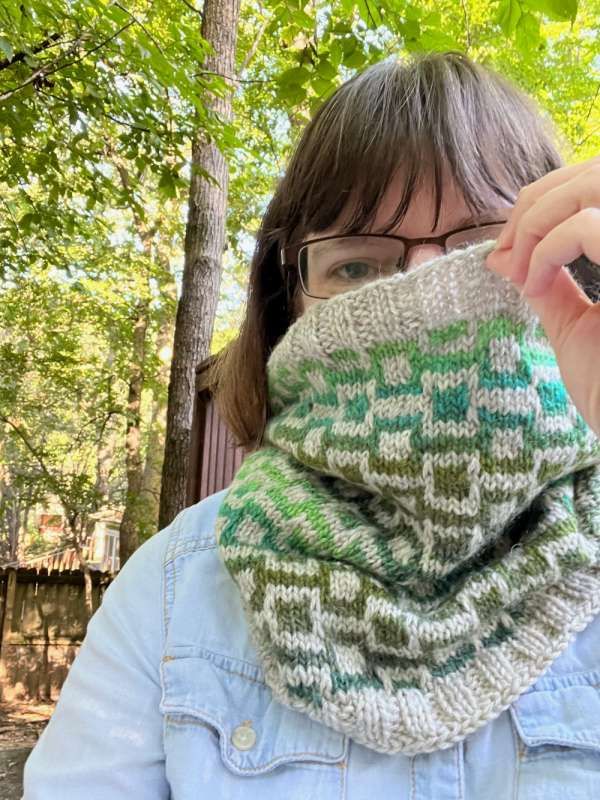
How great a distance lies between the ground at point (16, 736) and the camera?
4.05 meters

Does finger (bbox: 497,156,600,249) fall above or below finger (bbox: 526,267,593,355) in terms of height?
above

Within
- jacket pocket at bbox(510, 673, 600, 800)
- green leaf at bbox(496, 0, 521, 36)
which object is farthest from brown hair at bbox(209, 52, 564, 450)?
jacket pocket at bbox(510, 673, 600, 800)

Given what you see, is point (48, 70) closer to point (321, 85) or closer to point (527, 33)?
point (321, 85)

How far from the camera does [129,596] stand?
1001 millimetres

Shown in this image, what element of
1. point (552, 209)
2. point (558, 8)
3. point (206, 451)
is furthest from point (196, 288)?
point (552, 209)

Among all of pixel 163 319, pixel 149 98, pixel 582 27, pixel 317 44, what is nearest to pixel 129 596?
pixel 317 44

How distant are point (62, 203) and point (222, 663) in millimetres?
3613

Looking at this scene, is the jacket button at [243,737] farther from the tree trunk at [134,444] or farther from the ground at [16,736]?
the tree trunk at [134,444]

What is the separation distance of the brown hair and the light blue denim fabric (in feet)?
1.94

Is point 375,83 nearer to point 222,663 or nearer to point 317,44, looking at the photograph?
point 222,663

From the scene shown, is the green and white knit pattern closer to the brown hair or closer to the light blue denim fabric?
the light blue denim fabric

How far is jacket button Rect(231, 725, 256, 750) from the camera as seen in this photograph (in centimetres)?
84

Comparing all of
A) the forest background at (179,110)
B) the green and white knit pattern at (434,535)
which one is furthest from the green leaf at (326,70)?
the green and white knit pattern at (434,535)

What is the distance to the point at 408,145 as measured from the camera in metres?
1.02
